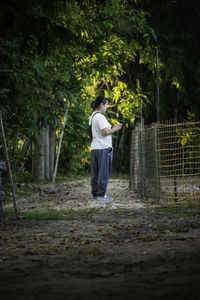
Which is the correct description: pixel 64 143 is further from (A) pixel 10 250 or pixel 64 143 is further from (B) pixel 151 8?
(A) pixel 10 250

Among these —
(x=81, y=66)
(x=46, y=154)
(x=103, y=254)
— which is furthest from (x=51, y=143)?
(x=103, y=254)

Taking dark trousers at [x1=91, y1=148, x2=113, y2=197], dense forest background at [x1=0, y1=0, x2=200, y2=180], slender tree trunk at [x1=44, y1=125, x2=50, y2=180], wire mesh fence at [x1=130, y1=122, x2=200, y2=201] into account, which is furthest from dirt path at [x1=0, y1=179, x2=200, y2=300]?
slender tree trunk at [x1=44, y1=125, x2=50, y2=180]

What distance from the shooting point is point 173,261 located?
3.60 metres

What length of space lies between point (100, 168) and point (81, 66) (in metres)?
2.58

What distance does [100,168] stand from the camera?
825 cm

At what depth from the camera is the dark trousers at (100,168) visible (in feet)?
27.1

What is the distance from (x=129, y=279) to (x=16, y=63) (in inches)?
175

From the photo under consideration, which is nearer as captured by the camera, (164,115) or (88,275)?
(88,275)

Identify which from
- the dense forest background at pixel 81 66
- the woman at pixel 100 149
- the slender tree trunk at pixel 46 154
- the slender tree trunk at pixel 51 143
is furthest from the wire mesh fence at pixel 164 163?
the slender tree trunk at pixel 51 143

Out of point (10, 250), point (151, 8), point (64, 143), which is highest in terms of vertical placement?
point (151, 8)

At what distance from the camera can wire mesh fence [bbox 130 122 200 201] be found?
7.93 metres

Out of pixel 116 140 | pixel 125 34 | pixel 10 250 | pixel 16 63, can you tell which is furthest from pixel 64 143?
pixel 10 250

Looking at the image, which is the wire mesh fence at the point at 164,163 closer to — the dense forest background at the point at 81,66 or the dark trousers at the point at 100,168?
the dark trousers at the point at 100,168

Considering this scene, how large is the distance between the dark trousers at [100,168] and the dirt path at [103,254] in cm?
96
